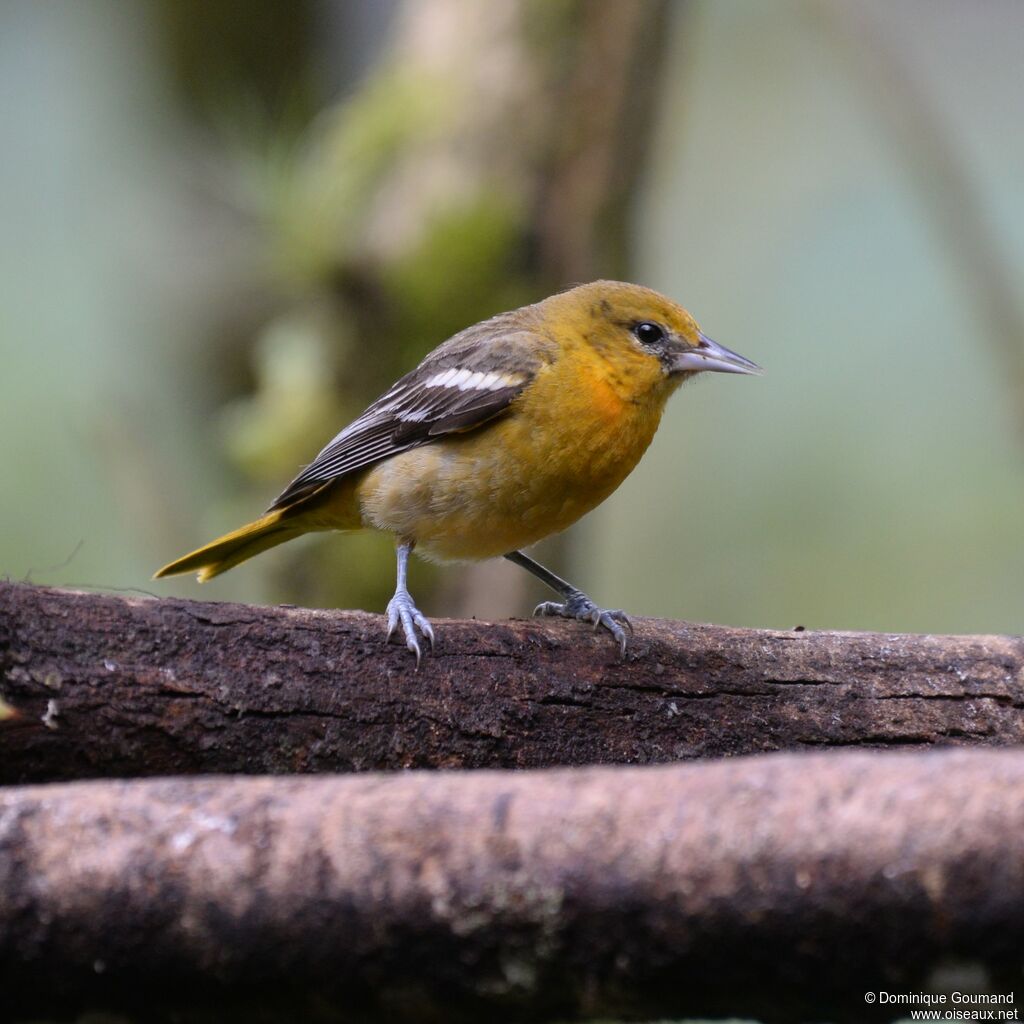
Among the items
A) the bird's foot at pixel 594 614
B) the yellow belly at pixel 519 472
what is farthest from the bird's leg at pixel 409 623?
the yellow belly at pixel 519 472

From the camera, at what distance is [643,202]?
7.04 meters

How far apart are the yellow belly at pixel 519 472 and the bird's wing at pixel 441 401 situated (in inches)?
2.6

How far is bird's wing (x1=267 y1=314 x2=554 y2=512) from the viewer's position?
432 cm

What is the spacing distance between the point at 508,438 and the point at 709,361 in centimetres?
77

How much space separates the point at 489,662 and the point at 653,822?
139cm

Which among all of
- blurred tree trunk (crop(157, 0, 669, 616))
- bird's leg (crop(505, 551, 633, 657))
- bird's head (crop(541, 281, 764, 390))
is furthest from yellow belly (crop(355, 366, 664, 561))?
blurred tree trunk (crop(157, 0, 669, 616))

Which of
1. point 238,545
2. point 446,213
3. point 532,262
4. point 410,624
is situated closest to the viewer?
point 410,624

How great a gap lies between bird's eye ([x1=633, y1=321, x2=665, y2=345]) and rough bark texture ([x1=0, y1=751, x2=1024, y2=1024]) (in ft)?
8.84

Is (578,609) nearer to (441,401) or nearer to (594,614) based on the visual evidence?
(594,614)

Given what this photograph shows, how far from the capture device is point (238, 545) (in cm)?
459

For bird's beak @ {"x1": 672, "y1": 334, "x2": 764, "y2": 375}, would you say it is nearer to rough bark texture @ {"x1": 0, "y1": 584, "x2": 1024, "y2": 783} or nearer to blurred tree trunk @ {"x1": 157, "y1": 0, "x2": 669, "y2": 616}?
rough bark texture @ {"x1": 0, "y1": 584, "x2": 1024, "y2": 783}

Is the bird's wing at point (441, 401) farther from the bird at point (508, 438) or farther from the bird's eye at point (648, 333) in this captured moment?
the bird's eye at point (648, 333)

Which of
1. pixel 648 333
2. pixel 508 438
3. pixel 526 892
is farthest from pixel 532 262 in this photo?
pixel 526 892

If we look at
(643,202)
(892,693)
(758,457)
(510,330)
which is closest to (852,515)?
(758,457)
